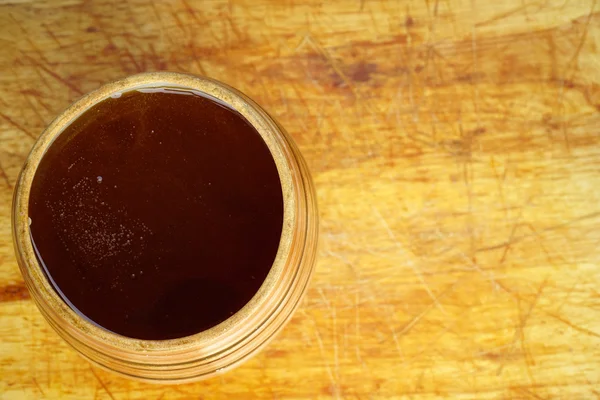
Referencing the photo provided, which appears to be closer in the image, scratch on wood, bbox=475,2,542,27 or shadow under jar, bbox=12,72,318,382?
shadow under jar, bbox=12,72,318,382

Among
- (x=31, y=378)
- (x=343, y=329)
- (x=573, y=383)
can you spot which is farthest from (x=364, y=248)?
(x=31, y=378)

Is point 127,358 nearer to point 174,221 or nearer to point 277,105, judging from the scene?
point 174,221

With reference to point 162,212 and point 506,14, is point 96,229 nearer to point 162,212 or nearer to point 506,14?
point 162,212

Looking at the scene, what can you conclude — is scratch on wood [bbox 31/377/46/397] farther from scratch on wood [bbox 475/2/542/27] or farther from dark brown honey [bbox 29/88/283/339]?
scratch on wood [bbox 475/2/542/27]

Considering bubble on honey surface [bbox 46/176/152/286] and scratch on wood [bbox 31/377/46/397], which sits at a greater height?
bubble on honey surface [bbox 46/176/152/286]

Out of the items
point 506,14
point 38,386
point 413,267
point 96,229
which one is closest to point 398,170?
point 413,267

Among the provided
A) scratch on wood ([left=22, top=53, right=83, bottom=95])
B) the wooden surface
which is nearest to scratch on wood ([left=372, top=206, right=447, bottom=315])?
the wooden surface

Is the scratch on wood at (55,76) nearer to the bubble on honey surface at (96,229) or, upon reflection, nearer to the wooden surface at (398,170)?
the wooden surface at (398,170)
